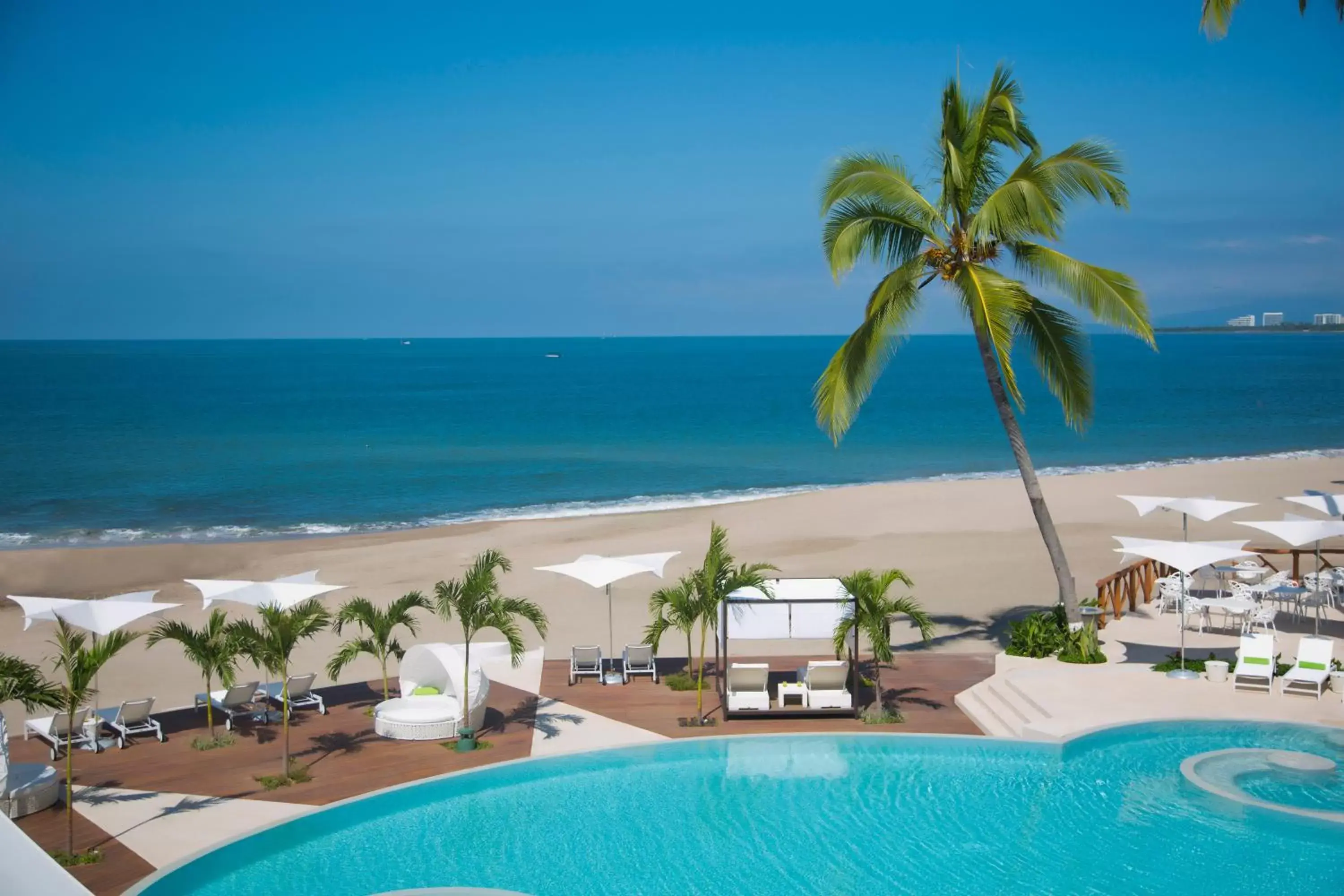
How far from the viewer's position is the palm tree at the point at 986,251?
15.8m

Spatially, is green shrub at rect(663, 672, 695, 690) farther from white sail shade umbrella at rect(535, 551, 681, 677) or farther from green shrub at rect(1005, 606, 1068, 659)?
green shrub at rect(1005, 606, 1068, 659)

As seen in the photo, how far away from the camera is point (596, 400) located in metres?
99.9

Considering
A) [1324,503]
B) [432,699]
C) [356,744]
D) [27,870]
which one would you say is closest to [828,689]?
[432,699]

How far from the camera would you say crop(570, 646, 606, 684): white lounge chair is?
55.7 feet

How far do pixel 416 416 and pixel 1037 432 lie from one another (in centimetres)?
4300

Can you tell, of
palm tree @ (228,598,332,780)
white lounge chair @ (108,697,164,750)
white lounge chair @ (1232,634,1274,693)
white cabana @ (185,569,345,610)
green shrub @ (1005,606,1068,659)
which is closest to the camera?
palm tree @ (228,598,332,780)

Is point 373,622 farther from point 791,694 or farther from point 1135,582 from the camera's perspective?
point 1135,582

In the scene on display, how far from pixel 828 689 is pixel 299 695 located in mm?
7358

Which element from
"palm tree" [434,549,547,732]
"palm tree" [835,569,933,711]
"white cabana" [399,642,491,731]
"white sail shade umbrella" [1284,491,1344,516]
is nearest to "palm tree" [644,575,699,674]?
"palm tree" [434,549,547,732]

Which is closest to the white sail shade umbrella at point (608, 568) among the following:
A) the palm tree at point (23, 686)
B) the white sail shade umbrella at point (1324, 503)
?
the palm tree at point (23, 686)

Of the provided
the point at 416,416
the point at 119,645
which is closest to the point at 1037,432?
the point at 416,416

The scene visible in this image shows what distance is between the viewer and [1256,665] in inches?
609

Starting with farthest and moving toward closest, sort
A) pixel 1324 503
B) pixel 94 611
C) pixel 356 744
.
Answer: pixel 1324 503 < pixel 356 744 < pixel 94 611

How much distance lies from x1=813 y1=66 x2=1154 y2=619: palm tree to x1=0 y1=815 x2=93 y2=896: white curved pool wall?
41.0 ft
